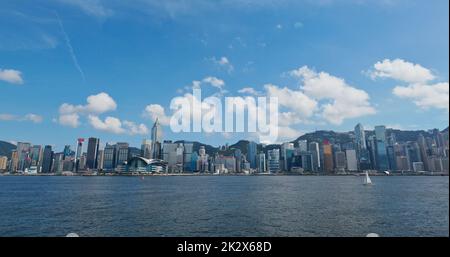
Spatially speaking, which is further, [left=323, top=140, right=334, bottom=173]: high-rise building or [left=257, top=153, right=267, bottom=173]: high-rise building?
[left=257, top=153, right=267, bottom=173]: high-rise building

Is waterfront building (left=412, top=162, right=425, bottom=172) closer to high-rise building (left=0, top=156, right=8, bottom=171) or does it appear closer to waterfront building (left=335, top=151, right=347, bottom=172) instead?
waterfront building (left=335, top=151, right=347, bottom=172)

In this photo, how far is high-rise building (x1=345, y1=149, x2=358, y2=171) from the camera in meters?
156

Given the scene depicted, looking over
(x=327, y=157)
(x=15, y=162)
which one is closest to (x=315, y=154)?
(x=327, y=157)

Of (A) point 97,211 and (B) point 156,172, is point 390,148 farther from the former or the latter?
(A) point 97,211

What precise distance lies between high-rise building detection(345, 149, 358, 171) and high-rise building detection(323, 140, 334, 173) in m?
9.83

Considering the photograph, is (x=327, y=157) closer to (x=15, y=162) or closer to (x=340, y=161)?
(x=340, y=161)

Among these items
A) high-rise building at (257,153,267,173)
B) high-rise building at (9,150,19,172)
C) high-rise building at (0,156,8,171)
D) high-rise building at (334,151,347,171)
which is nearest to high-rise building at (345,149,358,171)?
high-rise building at (334,151,347,171)

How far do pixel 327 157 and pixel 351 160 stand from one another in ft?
47.0

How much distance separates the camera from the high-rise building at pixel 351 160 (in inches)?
6132
